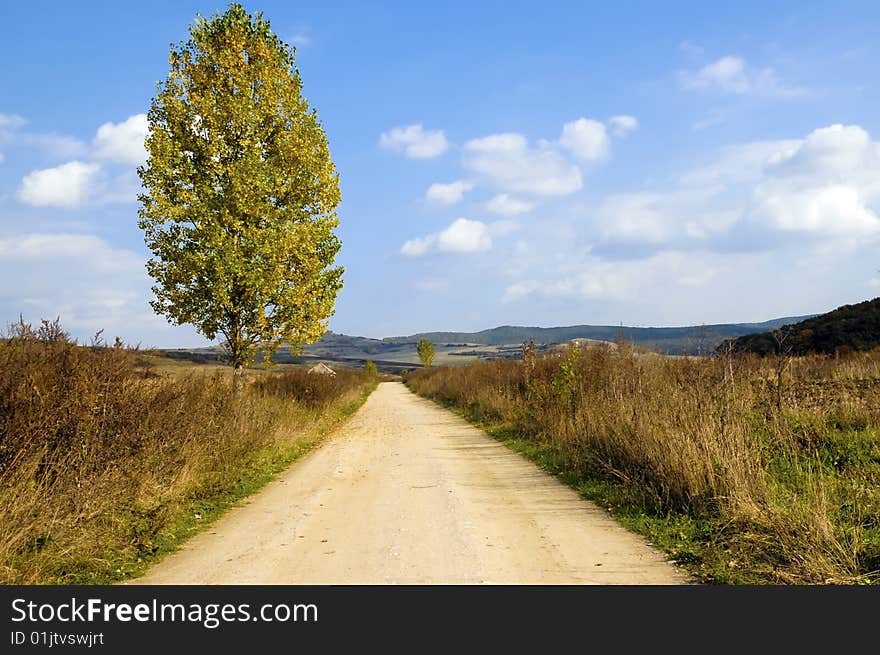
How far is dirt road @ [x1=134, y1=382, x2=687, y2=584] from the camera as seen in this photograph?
6.34 meters

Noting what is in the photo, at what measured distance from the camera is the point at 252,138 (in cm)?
1769

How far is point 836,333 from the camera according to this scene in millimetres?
36375

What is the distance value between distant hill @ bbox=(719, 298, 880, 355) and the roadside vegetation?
94.1 feet

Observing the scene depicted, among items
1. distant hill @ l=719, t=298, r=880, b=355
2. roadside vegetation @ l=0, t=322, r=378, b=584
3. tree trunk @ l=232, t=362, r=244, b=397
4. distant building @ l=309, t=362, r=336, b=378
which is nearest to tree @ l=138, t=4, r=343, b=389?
tree trunk @ l=232, t=362, r=244, b=397

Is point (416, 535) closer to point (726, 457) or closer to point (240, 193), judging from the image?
point (726, 457)

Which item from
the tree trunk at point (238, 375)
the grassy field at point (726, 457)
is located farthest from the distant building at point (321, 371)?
the grassy field at point (726, 457)

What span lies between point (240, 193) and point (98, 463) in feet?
32.5

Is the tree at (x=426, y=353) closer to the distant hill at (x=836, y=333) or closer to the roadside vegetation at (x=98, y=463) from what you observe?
the distant hill at (x=836, y=333)

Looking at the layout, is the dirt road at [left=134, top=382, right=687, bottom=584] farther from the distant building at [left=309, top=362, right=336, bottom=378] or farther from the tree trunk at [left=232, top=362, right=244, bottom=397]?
the distant building at [left=309, top=362, right=336, bottom=378]

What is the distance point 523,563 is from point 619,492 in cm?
392

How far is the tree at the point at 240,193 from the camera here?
16781mm

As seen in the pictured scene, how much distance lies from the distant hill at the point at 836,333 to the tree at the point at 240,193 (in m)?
23.6

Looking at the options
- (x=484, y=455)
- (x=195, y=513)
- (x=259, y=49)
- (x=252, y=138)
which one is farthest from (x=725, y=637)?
(x=259, y=49)

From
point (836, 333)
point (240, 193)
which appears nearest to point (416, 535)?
point (240, 193)
